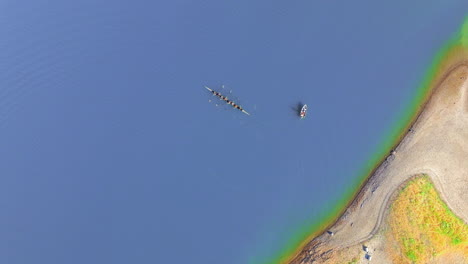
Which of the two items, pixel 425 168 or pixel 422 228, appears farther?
pixel 425 168

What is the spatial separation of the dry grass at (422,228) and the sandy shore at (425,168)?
1.52 ft

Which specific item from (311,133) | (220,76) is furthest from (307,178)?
(220,76)

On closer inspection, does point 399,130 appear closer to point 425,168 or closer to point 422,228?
point 425,168

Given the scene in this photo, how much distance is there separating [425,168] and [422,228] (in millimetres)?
3222

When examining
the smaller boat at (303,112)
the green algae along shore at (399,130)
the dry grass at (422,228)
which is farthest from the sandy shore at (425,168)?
the smaller boat at (303,112)

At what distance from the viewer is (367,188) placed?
1809 cm

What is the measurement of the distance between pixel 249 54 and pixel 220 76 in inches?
85.5

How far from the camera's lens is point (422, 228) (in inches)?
680

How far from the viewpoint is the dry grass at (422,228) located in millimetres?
17031

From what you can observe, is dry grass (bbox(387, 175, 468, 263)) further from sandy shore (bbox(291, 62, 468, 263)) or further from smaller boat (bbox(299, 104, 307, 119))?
smaller boat (bbox(299, 104, 307, 119))

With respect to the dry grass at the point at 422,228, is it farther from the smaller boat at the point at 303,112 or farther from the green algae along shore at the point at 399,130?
the smaller boat at the point at 303,112

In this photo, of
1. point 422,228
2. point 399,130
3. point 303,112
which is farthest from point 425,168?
point 303,112

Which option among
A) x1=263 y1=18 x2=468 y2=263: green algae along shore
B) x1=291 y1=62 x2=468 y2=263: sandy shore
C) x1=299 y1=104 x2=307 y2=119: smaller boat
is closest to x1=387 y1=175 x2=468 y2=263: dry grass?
x1=291 y1=62 x2=468 y2=263: sandy shore

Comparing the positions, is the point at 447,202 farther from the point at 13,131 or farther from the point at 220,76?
the point at 13,131
